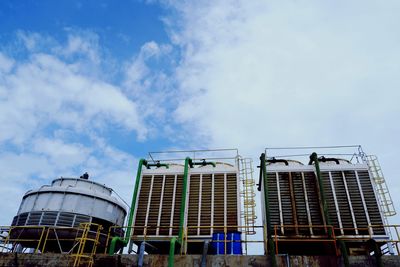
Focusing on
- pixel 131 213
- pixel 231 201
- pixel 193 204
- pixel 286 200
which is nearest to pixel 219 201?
pixel 231 201

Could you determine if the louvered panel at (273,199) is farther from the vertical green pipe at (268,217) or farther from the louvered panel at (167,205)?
the louvered panel at (167,205)

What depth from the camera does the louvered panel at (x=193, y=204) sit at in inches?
555

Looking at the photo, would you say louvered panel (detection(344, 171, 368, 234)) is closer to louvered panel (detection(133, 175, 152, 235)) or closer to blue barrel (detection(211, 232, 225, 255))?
blue barrel (detection(211, 232, 225, 255))

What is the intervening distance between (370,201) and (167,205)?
31.4 ft

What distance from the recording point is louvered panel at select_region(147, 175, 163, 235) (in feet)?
46.9

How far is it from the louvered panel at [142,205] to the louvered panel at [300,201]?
7226 mm

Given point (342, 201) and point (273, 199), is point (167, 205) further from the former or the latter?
point (342, 201)

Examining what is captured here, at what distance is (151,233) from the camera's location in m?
14.2

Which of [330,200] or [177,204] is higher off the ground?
[330,200]

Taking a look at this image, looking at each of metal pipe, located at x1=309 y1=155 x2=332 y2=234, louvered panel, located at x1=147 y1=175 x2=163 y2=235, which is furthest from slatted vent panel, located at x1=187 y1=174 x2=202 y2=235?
metal pipe, located at x1=309 y1=155 x2=332 y2=234

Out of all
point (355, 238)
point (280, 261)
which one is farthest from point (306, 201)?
point (280, 261)

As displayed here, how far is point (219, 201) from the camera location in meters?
14.8

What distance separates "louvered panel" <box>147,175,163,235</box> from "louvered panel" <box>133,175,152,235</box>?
0.91 ft

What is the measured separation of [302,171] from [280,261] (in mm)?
5315
